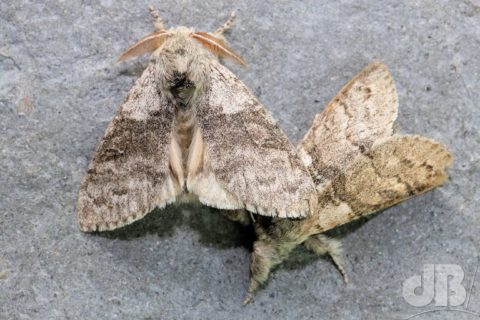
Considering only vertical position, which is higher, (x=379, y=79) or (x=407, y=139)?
(x=379, y=79)

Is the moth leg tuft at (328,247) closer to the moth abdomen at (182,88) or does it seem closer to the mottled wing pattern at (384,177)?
the mottled wing pattern at (384,177)

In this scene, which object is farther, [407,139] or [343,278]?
[343,278]

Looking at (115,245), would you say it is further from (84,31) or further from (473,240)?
(473,240)

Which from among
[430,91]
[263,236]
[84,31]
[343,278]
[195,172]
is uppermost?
[84,31]

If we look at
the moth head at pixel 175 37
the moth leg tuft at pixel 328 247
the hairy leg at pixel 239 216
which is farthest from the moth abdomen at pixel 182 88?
the moth leg tuft at pixel 328 247

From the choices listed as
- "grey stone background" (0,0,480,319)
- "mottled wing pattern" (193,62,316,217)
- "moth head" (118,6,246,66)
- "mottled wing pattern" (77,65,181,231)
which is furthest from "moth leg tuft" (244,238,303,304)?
"moth head" (118,6,246,66)

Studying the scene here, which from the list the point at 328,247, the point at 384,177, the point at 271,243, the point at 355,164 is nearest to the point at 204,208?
the point at 271,243

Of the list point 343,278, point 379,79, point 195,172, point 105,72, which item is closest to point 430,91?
point 379,79
